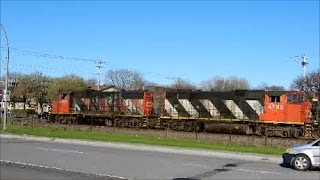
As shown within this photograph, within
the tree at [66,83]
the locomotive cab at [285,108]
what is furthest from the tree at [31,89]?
the locomotive cab at [285,108]

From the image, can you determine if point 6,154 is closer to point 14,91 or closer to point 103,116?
point 103,116

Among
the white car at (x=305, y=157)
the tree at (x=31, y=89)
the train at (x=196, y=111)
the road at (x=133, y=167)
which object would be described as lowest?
the road at (x=133, y=167)

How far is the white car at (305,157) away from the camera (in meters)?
17.3

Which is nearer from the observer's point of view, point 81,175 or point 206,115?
point 81,175

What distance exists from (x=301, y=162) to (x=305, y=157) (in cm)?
24

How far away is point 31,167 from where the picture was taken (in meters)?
15.6

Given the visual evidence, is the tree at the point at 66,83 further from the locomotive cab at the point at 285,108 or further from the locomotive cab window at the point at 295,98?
the locomotive cab window at the point at 295,98

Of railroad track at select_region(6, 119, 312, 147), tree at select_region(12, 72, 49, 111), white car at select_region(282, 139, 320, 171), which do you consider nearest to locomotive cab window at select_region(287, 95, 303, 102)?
railroad track at select_region(6, 119, 312, 147)

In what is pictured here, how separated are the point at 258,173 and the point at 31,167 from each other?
7573mm

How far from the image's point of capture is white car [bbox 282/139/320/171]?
17.3 meters

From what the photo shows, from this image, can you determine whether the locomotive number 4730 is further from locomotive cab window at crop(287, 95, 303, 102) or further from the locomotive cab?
locomotive cab window at crop(287, 95, 303, 102)

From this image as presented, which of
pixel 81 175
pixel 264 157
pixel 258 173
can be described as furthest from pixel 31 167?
pixel 264 157

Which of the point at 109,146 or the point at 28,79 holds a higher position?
the point at 28,79

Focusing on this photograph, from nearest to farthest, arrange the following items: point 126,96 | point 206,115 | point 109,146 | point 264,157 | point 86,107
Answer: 1. point 264,157
2. point 109,146
3. point 206,115
4. point 126,96
5. point 86,107
